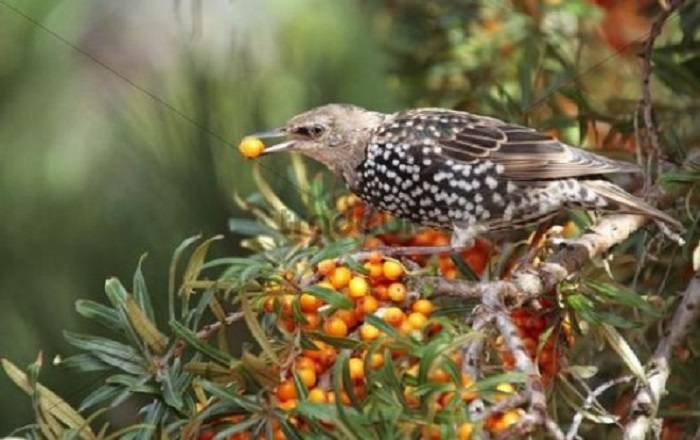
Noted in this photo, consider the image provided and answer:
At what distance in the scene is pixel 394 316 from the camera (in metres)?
1.59

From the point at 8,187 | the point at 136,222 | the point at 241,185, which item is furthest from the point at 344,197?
the point at 8,187

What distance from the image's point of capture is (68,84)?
2324 millimetres

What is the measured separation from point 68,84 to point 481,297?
38.3 inches

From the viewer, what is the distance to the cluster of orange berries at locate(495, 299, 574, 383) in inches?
69.4

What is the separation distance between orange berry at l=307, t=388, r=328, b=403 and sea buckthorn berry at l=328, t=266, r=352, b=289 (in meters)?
0.14

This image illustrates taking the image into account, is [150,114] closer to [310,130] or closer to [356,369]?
[310,130]

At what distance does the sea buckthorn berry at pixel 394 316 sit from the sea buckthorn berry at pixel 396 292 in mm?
36

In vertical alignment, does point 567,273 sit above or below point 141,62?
below

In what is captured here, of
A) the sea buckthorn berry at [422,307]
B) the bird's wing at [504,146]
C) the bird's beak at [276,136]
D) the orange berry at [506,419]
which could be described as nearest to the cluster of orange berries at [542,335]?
the sea buckthorn berry at [422,307]

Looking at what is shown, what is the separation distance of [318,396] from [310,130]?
32.2 inches

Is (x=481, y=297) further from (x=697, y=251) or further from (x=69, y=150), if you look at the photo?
(x=69, y=150)

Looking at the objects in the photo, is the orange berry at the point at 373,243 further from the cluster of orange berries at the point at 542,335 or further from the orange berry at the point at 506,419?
the orange berry at the point at 506,419

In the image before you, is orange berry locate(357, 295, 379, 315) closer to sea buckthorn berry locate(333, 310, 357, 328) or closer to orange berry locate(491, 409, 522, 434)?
sea buckthorn berry locate(333, 310, 357, 328)

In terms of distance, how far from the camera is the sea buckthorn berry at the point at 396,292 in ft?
5.40
